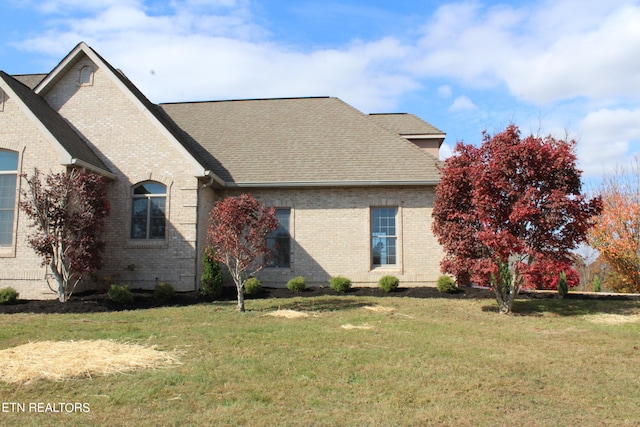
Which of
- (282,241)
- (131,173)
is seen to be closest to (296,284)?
(282,241)

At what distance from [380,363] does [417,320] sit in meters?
4.40

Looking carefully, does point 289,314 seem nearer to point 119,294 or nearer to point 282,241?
point 119,294

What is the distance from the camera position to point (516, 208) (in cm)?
1130

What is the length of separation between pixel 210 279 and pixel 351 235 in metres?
5.08

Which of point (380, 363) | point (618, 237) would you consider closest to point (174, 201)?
point (380, 363)

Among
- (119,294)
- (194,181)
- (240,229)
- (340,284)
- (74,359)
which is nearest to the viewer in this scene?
(74,359)

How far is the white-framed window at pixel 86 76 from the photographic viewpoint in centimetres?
1642

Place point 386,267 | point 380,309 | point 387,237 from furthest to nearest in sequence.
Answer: point 387,237
point 386,267
point 380,309

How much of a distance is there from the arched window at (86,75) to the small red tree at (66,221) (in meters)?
4.27

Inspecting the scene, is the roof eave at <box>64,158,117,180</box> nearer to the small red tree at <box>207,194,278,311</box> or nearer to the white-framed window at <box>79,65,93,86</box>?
the white-framed window at <box>79,65,93,86</box>

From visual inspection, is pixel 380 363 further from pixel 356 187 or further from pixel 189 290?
pixel 356 187

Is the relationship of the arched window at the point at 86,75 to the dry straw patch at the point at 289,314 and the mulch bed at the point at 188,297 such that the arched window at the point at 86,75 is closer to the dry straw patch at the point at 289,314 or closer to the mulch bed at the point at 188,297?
→ the mulch bed at the point at 188,297

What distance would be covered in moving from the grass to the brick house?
4.28 meters

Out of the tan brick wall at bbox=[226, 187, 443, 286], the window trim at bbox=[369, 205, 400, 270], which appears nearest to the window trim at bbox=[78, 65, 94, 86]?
the tan brick wall at bbox=[226, 187, 443, 286]
